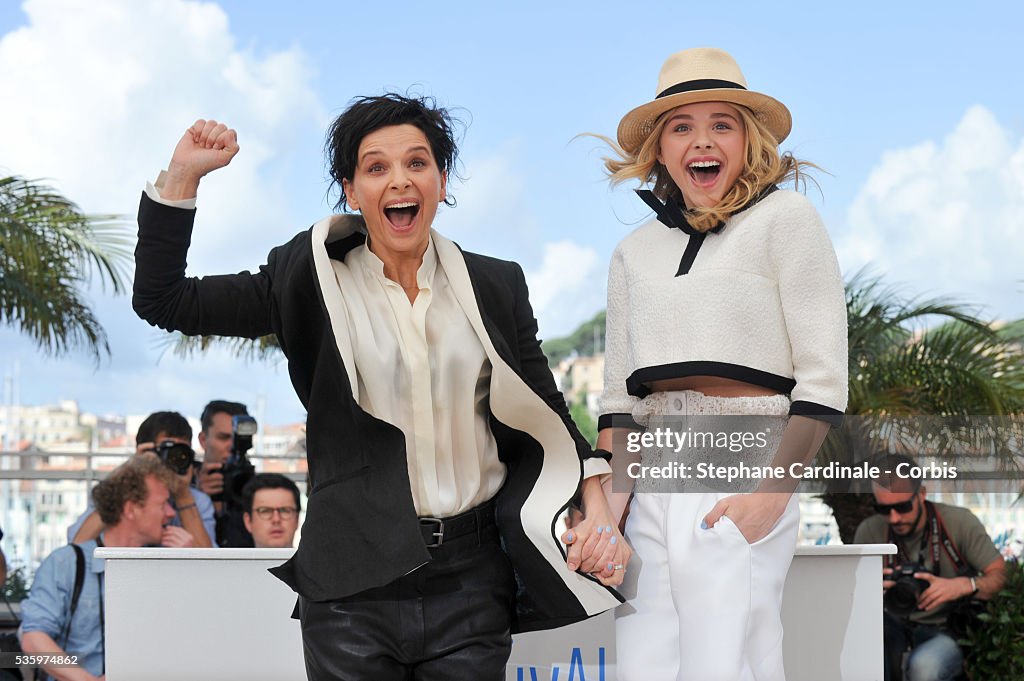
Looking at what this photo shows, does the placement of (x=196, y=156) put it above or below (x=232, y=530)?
above

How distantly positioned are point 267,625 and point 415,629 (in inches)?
44.2

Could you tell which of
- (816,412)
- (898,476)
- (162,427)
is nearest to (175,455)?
(162,427)

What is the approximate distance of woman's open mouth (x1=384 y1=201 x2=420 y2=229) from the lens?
2400 mm

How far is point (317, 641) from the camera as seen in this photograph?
234cm

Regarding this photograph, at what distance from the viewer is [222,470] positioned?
688cm

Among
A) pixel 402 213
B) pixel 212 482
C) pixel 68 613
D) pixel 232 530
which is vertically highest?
pixel 402 213

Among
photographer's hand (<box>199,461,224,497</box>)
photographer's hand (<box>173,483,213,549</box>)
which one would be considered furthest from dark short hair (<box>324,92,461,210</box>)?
photographer's hand (<box>199,461,224,497</box>)

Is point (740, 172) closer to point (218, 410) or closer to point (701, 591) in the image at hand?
point (701, 591)

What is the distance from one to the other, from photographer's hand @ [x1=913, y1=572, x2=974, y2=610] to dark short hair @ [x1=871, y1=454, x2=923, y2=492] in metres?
0.46

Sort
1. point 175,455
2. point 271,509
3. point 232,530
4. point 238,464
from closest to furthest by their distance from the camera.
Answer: point 271,509
point 175,455
point 232,530
point 238,464

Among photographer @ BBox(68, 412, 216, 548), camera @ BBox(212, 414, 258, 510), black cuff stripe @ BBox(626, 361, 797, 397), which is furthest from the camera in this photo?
camera @ BBox(212, 414, 258, 510)

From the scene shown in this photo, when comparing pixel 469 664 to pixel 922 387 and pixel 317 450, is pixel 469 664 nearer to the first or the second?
pixel 317 450

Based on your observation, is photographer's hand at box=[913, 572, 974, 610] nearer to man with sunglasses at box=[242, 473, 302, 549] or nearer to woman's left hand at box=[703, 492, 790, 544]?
man with sunglasses at box=[242, 473, 302, 549]

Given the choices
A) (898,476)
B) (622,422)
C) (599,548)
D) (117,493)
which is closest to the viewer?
(599,548)
